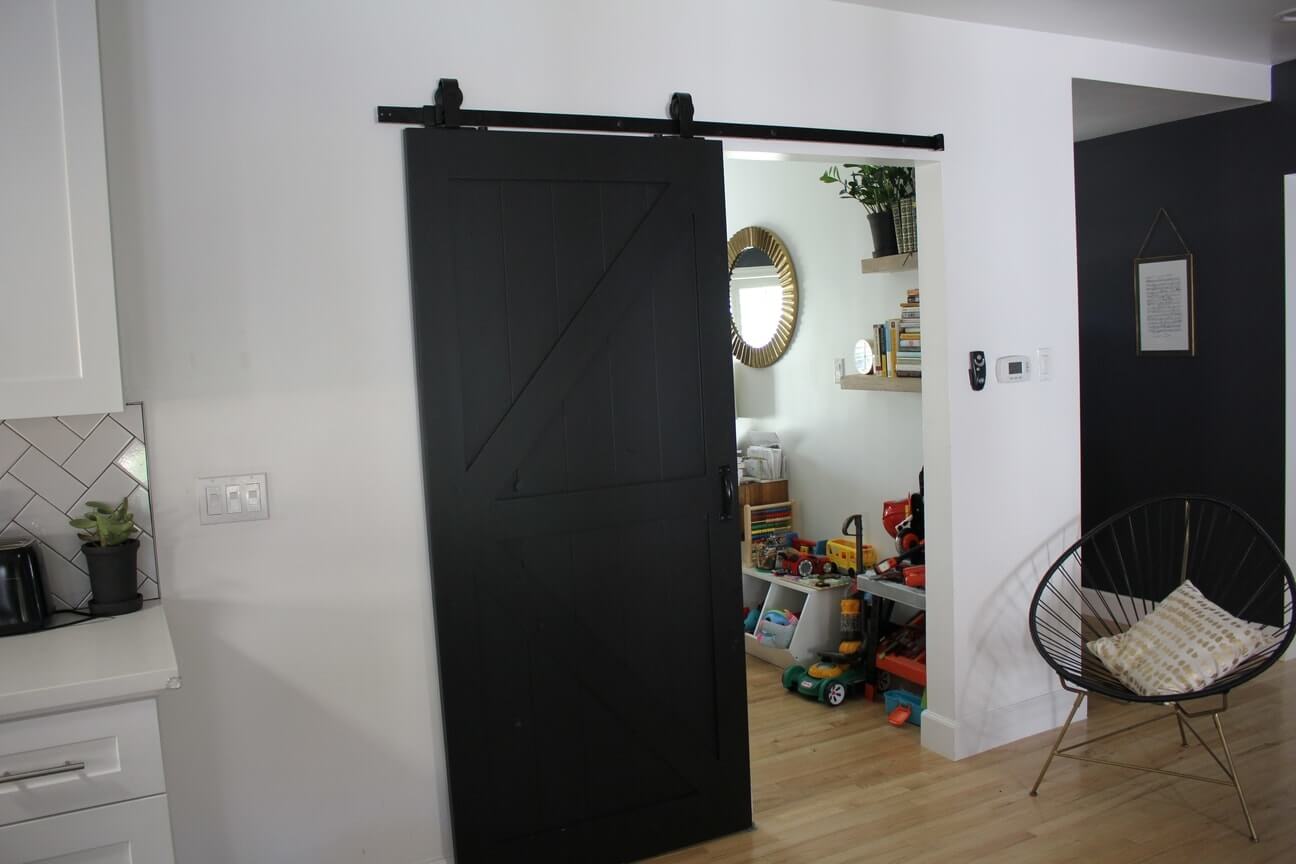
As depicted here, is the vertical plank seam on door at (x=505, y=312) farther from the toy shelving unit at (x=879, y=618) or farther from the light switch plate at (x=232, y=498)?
the toy shelving unit at (x=879, y=618)

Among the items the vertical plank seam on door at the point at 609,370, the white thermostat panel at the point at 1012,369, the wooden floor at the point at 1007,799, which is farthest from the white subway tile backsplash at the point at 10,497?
the white thermostat panel at the point at 1012,369

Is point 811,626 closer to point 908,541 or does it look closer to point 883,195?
point 908,541

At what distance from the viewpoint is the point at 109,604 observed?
2.25 metres

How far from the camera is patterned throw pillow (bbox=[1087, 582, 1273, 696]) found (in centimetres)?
292

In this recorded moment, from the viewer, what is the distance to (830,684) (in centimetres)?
395

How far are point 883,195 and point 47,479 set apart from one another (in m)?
2.89

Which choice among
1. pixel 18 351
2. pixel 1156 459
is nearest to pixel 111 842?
pixel 18 351

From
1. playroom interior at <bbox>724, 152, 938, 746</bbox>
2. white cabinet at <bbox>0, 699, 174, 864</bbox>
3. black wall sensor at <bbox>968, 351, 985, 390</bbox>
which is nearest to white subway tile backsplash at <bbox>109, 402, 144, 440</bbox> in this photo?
white cabinet at <bbox>0, 699, 174, 864</bbox>

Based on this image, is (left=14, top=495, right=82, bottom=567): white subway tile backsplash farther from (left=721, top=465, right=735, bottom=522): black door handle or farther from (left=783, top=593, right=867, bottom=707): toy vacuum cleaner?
(left=783, top=593, right=867, bottom=707): toy vacuum cleaner

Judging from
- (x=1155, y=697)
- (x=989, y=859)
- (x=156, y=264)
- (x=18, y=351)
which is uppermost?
(x=156, y=264)

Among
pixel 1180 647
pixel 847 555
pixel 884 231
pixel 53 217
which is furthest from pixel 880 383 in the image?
pixel 53 217

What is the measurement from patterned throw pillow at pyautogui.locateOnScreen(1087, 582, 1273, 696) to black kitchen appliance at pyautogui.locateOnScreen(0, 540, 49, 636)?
2.83 m

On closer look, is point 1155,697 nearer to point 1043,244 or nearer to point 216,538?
point 1043,244

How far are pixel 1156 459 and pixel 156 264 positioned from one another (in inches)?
168
